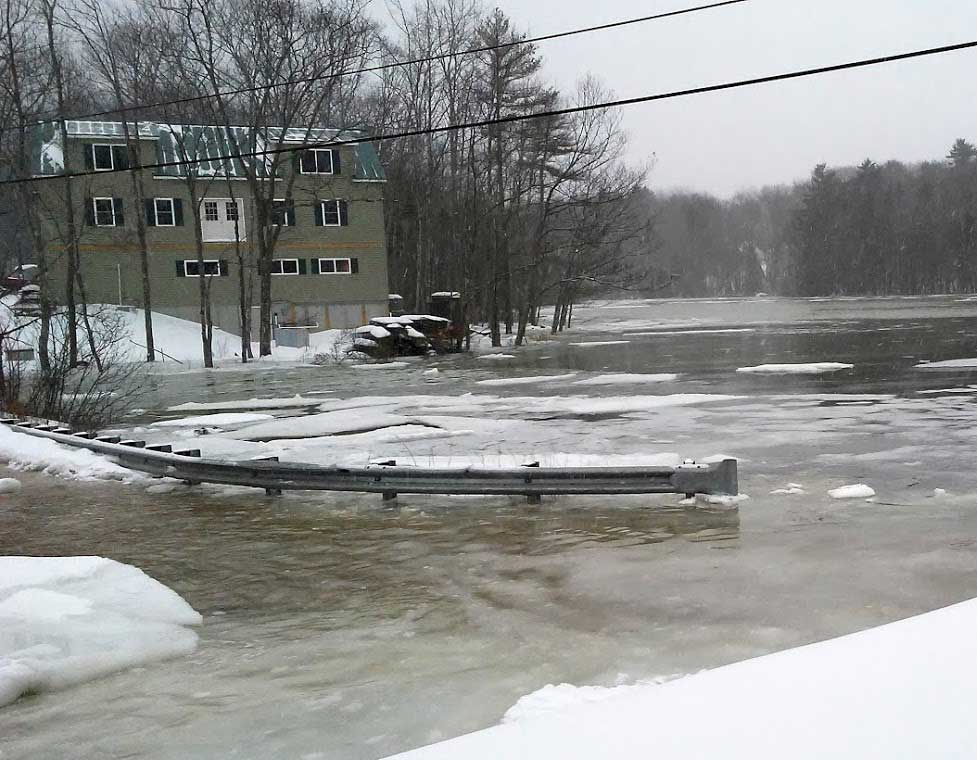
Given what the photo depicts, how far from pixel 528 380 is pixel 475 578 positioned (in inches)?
835

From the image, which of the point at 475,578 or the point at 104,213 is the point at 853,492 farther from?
the point at 104,213

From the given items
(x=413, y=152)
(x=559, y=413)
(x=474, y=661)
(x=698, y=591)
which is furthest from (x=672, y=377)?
(x=413, y=152)

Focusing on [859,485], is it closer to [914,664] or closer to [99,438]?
[914,664]

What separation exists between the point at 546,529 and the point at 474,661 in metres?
3.73

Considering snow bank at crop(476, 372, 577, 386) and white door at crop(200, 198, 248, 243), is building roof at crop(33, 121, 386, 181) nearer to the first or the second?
white door at crop(200, 198, 248, 243)

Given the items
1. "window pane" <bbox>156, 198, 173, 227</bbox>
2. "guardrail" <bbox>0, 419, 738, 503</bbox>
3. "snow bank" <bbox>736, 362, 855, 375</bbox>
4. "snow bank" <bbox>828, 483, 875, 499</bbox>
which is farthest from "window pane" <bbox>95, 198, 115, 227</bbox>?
"snow bank" <bbox>828, 483, 875, 499</bbox>

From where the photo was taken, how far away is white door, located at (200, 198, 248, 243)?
53031mm

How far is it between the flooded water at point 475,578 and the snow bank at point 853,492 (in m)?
0.19

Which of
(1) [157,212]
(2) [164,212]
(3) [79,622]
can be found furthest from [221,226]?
(3) [79,622]

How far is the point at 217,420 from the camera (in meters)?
21.1

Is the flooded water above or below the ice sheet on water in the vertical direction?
above

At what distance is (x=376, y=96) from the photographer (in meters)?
74.4

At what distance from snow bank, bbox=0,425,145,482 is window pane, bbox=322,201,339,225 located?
39623 millimetres

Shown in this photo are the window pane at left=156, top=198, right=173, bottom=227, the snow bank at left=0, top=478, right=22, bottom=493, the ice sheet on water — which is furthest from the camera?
the window pane at left=156, top=198, right=173, bottom=227
